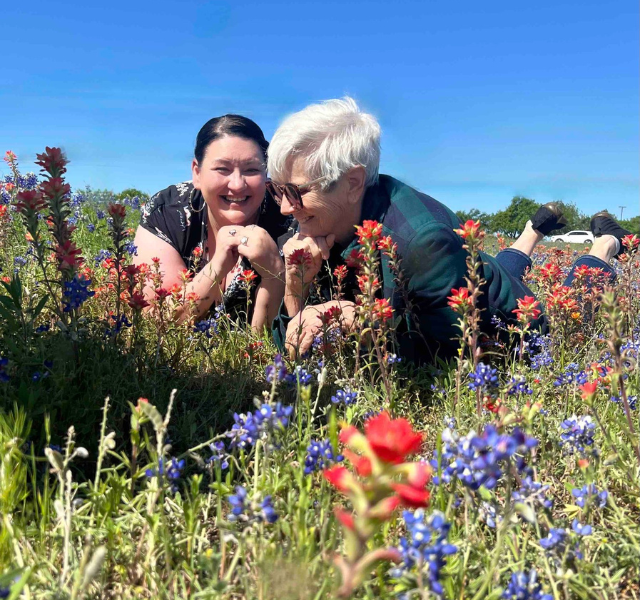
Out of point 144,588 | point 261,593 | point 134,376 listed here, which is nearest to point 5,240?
point 134,376

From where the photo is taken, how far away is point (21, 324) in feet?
9.18

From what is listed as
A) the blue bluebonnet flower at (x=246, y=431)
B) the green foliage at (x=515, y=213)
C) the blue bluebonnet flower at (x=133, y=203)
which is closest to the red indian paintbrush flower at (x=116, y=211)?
the blue bluebonnet flower at (x=246, y=431)

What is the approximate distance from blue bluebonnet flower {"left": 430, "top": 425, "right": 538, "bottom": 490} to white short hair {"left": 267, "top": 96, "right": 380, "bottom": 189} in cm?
232

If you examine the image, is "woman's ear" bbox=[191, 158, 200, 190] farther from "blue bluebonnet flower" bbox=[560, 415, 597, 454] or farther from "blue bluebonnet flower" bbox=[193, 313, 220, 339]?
"blue bluebonnet flower" bbox=[560, 415, 597, 454]

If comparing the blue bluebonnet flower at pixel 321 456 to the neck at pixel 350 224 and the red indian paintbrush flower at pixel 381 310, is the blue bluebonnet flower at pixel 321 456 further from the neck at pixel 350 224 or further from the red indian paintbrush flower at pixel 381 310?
the neck at pixel 350 224

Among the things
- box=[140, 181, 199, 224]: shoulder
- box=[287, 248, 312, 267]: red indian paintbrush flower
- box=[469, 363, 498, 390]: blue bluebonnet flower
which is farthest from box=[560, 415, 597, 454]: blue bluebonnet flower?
box=[140, 181, 199, 224]: shoulder

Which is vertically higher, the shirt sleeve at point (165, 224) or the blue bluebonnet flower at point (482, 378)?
the shirt sleeve at point (165, 224)

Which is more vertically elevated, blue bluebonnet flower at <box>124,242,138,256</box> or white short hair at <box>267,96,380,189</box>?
white short hair at <box>267,96,380,189</box>

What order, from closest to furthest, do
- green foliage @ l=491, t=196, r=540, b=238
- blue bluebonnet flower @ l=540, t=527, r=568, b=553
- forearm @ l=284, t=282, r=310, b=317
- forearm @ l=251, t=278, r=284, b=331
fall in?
1. blue bluebonnet flower @ l=540, t=527, r=568, b=553
2. forearm @ l=284, t=282, r=310, b=317
3. forearm @ l=251, t=278, r=284, b=331
4. green foliage @ l=491, t=196, r=540, b=238

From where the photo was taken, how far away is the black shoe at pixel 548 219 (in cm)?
698

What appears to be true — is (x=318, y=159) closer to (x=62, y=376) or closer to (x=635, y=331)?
(x=62, y=376)

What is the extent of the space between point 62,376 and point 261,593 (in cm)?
145

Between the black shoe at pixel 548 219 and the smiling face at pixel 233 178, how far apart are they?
3.83 meters

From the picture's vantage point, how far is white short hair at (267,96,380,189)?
11.6ft
